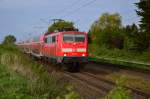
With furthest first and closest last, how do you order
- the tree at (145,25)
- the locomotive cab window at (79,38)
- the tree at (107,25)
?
the tree at (107,25), the tree at (145,25), the locomotive cab window at (79,38)

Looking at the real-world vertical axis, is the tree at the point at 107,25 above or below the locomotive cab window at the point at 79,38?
above

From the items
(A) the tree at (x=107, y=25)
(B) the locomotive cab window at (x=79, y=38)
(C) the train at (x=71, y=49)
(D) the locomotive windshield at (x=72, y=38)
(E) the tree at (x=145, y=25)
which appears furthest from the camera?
(A) the tree at (x=107, y=25)

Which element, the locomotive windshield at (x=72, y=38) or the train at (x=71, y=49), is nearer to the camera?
the train at (x=71, y=49)

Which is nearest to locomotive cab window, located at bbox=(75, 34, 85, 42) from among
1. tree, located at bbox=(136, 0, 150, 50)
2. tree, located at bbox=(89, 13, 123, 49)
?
tree, located at bbox=(136, 0, 150, 50)

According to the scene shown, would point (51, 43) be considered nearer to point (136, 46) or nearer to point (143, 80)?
point (143, 80)

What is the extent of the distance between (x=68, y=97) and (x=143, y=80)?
1374 cm

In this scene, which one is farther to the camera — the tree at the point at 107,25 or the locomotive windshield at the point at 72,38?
the tree at the point at 107,25

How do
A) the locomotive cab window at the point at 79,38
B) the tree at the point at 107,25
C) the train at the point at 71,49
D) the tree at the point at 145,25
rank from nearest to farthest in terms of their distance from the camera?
1. the train at the point at 71,49
2. the locomotive cab window at the point at 79,38
3. the tree at the point at 145,25
4. the tree at the point at 107,25

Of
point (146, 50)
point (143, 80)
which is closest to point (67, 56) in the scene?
point (143, 80)

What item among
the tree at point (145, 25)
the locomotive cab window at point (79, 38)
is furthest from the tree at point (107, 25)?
the locomotive cab window at point (79, 38)

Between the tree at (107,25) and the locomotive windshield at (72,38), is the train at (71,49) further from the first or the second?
the tree at (107,25)

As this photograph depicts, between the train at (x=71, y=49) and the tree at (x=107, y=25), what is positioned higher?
the tree at (x=107, y=25)

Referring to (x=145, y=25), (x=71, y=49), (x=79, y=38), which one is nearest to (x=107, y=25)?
(x=145, y=25)

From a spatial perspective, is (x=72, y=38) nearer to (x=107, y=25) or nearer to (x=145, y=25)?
(x=145, y=25)
